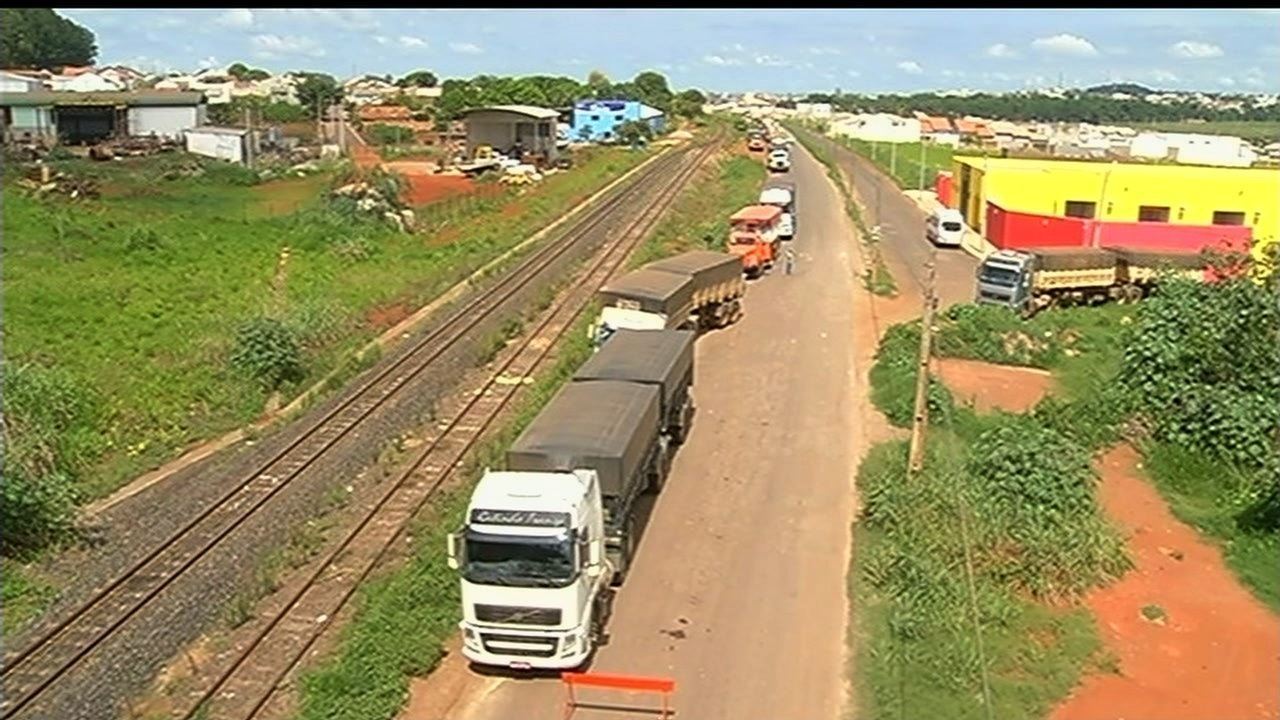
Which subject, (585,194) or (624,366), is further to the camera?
(585,194)

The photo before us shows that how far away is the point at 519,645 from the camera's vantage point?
12586 millimetres

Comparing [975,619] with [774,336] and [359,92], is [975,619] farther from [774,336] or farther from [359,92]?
[359,92]

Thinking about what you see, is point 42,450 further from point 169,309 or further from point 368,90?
point 368,90

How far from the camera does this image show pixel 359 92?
6398 inches

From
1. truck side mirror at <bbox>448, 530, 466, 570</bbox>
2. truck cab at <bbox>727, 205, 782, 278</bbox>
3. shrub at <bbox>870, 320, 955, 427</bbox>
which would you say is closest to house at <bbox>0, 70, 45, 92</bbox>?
truck cab at <bbox>727, 205, 782, 278</bbox>

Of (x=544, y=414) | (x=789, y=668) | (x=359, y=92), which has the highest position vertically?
(x=359, y=92)

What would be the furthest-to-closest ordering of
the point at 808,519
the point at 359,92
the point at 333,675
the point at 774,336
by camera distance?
the point at 359,92, the point at 774,336, the point at 808,519, the point at 333,675

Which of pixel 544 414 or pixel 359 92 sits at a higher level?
pixel 359 92

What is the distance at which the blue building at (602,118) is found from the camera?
10612 centimetres

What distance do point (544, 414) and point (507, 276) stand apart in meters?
20.8

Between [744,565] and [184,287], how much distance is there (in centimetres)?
2126

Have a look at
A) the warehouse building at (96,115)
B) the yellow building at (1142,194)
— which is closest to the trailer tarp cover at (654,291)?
the yellow building at (1142,194)

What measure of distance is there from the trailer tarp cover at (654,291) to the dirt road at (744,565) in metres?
1.84

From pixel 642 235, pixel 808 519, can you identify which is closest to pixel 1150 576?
pixel 808 519
